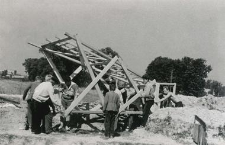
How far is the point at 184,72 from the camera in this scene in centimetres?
5562

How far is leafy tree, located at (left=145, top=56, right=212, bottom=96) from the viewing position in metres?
50.8

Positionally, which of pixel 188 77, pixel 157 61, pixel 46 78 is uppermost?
pixel 157 61

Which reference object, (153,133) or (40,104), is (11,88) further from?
(153,133)

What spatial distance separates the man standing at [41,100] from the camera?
22.3 feet

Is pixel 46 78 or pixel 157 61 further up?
pixel 157 61

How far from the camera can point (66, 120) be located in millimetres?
8953

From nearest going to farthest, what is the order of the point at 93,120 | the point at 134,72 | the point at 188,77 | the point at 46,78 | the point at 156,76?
the point at 46,78
the point at 93,120
the point at 134,72
the point at 188,77
the point at 156,76

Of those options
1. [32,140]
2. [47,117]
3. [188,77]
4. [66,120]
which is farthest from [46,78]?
[188,77]

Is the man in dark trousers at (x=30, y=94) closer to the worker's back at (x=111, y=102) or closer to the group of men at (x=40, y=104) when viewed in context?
the group of men at (x=40, y=104)

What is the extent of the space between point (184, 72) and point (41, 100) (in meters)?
51.6

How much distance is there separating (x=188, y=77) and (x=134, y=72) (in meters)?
43.9

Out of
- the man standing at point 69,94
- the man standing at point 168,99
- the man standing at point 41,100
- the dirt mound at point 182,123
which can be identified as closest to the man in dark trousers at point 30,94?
the man standing at point 41,100

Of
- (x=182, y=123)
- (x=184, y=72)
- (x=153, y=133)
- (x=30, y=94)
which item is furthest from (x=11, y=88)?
(x=184, y=72)

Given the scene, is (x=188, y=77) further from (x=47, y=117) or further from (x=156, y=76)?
(x=47, y=117)
